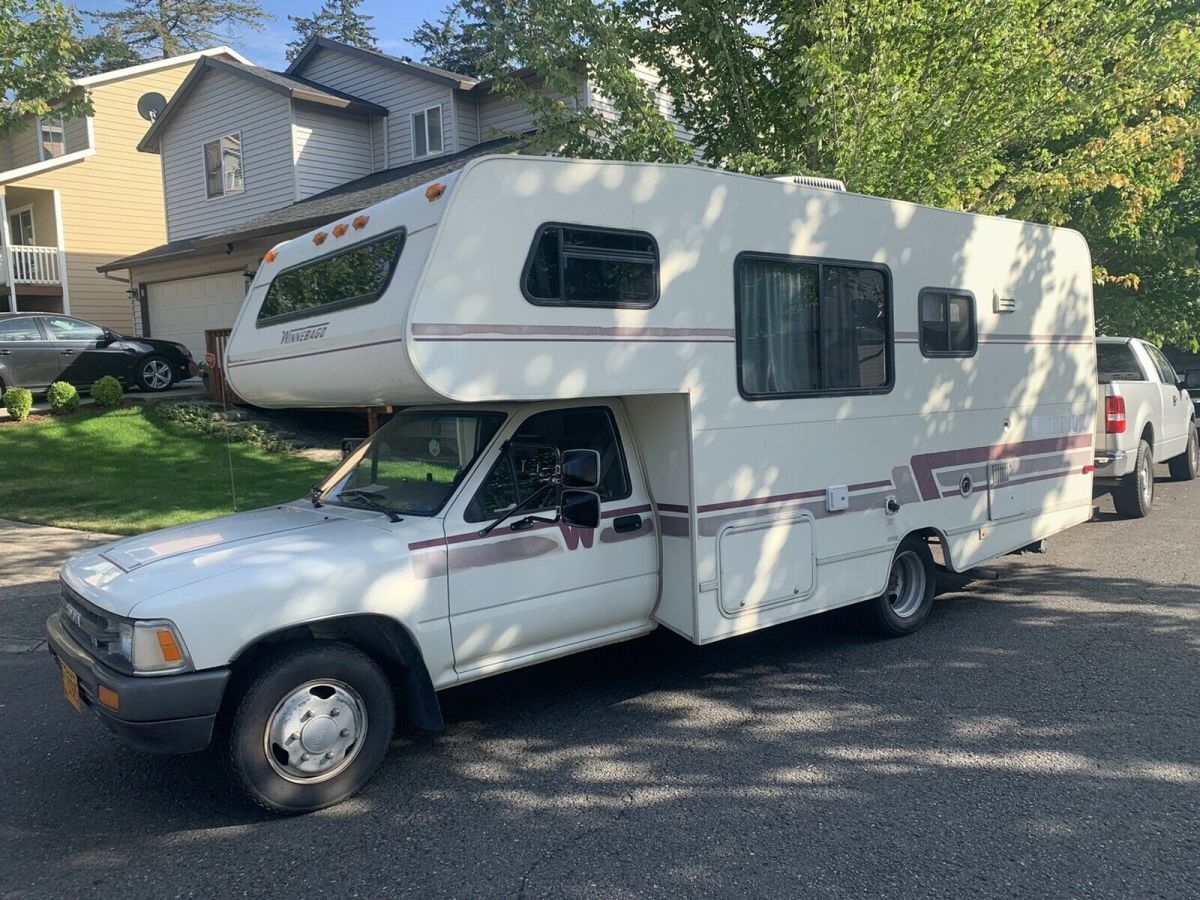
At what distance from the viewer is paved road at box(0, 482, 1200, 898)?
3514 millimetres

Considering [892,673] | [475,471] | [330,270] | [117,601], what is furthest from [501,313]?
[892,673]

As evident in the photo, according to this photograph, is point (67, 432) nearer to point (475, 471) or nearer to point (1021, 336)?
point (475, 471)

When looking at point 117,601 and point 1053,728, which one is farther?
point 1053,728

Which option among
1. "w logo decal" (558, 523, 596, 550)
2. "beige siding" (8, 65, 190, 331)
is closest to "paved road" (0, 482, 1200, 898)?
"w logo decal" (558, 523, 596, 550)

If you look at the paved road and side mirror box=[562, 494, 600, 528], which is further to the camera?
side mirror box=[562, 494, 600, 528]

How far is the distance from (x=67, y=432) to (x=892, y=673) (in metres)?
12.3

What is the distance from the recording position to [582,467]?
4.43 m

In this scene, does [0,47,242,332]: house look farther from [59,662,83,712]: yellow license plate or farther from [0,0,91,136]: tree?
[59,662,83,712]: yellow license plate

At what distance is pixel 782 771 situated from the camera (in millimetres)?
4363

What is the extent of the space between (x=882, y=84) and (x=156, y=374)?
1332 centimetres

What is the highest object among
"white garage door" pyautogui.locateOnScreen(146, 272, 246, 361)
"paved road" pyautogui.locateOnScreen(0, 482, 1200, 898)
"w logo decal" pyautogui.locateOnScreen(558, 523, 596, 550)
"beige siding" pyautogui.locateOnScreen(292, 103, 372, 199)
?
"beige siding" pyautogui.locateOnScreen(292, 103, 372, 199)

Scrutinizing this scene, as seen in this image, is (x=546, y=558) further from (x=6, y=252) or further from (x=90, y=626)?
(x=6, y=252)

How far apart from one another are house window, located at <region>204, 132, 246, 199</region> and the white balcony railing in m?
4.95

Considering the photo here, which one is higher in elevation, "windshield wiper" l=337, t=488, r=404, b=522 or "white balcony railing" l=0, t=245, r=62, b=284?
"white balcony railing" l=0, t=245, r=62, b=284
